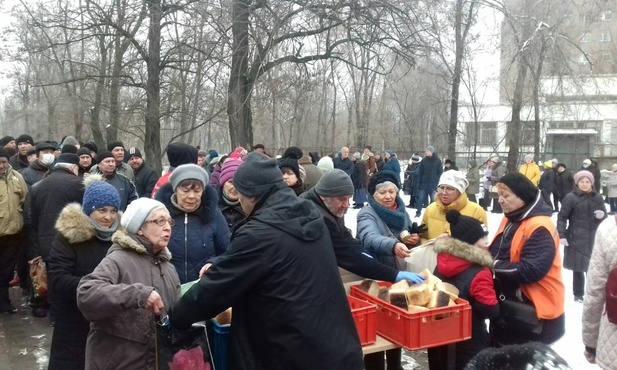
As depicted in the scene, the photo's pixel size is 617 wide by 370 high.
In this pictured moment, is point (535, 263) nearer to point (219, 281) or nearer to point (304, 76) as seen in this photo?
point (219, 281)

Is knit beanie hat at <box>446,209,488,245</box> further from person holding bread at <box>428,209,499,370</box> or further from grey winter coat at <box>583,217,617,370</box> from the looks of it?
grey winter coat at <box>583,217,617,370</box>

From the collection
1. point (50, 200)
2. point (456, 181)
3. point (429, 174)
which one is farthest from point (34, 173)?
point (429, 174)

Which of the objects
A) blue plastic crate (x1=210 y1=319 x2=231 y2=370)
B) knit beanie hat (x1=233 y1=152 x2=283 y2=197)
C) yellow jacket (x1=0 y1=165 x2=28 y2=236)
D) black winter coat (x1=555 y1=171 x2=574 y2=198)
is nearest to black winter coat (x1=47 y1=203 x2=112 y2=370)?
blue plastic crate (x1=210 y1=319 x2=231 y2=370)

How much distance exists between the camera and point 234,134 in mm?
9359

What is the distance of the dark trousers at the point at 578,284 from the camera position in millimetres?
7002

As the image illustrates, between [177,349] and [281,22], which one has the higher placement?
[281,22]

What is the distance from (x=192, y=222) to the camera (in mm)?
3914

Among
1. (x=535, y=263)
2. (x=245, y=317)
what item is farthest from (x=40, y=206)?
(x=535, y=263)

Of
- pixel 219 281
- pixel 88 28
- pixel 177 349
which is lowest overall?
pixel 177 349

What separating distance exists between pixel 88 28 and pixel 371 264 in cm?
743

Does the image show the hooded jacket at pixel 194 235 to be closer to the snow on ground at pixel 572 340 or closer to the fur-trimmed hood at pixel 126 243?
the fur-trimmed hood at pixel 126 243

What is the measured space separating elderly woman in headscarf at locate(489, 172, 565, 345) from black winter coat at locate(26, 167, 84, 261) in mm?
4168

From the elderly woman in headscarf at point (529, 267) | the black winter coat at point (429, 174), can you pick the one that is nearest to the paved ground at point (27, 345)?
the elderly woman in headscarf at point (529, 267)

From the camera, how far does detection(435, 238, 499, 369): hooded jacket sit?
3715 millimetres
